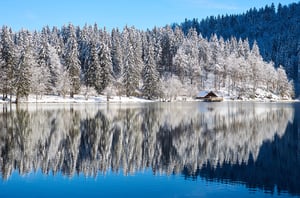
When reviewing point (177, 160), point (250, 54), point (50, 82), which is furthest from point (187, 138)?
point (250, 54)

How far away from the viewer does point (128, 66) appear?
11338 cm

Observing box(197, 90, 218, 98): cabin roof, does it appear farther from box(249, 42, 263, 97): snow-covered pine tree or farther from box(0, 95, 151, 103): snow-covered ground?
box(0, 95, 151, 103): snow-covered ground

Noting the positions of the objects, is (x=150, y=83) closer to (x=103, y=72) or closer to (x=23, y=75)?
(x=103, y=72)

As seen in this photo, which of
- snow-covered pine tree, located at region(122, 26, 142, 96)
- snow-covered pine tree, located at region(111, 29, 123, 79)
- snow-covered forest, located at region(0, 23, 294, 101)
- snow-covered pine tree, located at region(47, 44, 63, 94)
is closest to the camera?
snow-covered forest, located at region(0, 23, 294, 101)

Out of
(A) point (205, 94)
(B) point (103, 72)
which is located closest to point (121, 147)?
(B) point (103, 72)

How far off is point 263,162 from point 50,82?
8830cm

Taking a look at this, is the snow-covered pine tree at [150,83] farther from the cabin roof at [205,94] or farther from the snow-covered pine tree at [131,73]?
the cabin roof at [205,94]

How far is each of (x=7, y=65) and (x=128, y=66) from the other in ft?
124

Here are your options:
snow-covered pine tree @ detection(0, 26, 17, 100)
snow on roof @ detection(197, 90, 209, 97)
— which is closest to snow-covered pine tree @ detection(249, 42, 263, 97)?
snow on roof @ detection(197, 90, 209, 97)

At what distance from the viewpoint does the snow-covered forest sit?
90.2 meters

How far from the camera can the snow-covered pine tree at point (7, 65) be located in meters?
82.6

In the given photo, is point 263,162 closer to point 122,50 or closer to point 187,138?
point 187,138

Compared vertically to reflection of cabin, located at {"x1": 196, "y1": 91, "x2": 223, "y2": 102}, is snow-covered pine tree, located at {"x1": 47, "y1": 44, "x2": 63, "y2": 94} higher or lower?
higher

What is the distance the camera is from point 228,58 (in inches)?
5477
